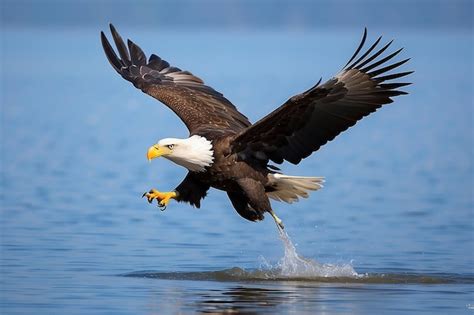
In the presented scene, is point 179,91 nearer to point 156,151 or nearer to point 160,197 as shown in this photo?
point 160,197

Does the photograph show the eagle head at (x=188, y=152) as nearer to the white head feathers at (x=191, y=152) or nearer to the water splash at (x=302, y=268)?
the white head feathers at (x=191, y=152)

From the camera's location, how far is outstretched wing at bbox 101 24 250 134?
489 inches

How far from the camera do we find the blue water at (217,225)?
34.8ft

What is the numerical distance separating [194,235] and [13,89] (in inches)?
938

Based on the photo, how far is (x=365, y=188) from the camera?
57.2 feet

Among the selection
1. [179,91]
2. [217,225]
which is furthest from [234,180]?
[217,225]

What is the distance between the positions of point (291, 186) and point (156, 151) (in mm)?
1409

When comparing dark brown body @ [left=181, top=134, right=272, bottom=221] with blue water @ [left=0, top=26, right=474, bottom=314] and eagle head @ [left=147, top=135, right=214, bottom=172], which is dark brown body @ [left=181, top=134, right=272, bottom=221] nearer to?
eagle head @ [left=147, top=135, right=214, bottom=172]

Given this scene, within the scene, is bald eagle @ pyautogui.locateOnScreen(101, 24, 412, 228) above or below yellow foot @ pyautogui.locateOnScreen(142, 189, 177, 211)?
above

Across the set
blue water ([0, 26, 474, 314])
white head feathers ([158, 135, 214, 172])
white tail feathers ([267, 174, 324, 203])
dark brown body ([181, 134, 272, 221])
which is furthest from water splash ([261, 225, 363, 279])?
white head feathers ([158, 135, 214, 172])

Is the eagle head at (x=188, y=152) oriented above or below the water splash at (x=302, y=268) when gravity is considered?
above

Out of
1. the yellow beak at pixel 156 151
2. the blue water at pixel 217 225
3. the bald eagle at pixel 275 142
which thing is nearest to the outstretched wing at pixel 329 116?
the bald eagle at pixel 275 142

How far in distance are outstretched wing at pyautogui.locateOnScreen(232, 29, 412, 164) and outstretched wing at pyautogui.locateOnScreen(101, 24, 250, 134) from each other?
63cm

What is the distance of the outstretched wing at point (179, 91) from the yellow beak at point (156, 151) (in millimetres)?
762
